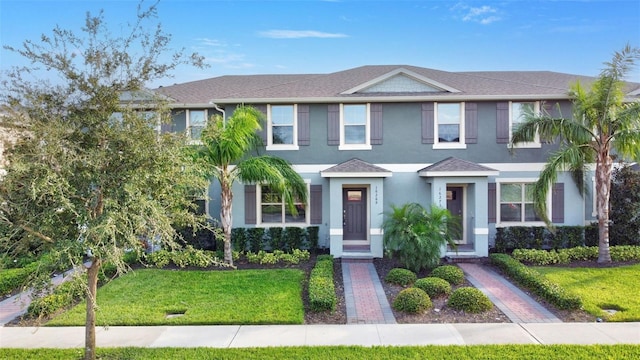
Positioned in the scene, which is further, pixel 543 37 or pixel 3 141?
pixel 543 37

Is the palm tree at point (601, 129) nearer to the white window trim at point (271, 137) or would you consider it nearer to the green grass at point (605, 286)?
the green grass at point (605, 286)

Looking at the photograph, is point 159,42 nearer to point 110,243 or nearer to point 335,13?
point 110,243

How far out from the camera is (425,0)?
1477 centimetres

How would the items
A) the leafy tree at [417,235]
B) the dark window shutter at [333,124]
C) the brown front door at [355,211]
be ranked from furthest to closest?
the brown front door at [355,211] < the dark window shutter at [333,124] < the leafy tree at [417,235]

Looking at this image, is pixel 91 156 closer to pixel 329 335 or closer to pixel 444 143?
pixel 329 335

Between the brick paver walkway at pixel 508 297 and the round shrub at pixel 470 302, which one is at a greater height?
the round shrub at pixel 470 302

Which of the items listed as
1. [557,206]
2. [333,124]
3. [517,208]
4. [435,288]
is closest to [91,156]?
[435,288]

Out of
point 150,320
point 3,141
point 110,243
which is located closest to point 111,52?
point 3,141

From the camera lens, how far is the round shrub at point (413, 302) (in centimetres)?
763

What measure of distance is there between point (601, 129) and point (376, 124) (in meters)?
7.23

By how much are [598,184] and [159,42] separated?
13.3 metres

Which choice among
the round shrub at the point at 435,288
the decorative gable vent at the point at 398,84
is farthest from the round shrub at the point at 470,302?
the decorative gable vent at the point at 398,84

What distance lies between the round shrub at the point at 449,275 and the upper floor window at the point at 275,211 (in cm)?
559

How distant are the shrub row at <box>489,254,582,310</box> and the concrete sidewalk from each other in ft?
2.47
